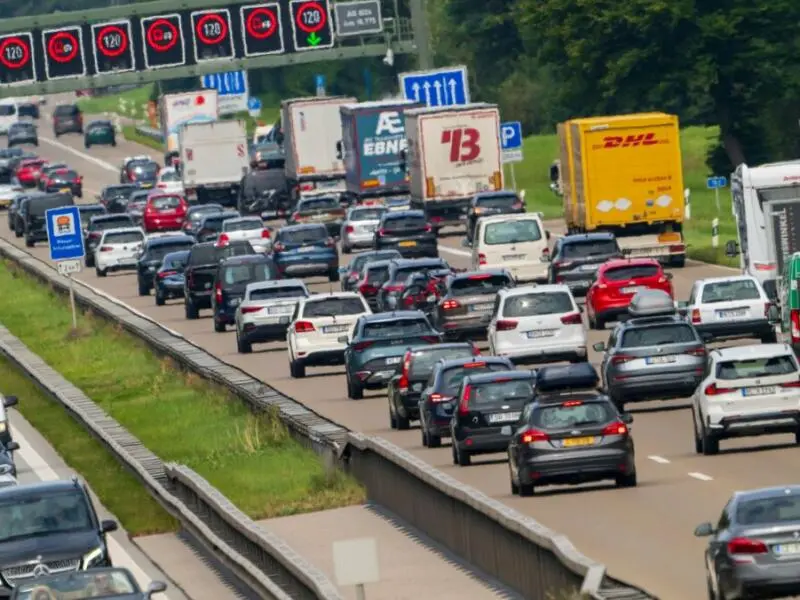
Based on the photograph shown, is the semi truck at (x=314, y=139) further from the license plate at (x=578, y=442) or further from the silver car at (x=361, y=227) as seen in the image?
the license plate at (x=578, y=442)

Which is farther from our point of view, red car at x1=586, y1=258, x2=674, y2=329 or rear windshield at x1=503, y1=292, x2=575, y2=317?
red car at x1=586, y1=258, x2=674, y2=329

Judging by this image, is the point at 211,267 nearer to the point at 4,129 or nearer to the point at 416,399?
the point at 416,399

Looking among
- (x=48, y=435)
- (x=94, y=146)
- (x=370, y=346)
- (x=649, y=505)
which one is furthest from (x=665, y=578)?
(x=94, y=146)

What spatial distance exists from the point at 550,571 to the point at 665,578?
5.78ft

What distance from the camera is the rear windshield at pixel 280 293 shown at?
51.9 meters

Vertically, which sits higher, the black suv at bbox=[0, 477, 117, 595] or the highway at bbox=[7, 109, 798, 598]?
the black suv at bbox=[0, 477, 117, 595]

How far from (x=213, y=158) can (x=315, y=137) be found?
905cm

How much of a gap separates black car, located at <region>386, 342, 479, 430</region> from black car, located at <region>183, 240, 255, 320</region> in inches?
850

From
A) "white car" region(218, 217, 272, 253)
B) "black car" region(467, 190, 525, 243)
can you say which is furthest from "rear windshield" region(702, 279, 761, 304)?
"white car" region(218, 217, 272, 253)

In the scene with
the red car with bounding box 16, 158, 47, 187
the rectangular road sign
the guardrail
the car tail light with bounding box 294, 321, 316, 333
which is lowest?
the guardrail

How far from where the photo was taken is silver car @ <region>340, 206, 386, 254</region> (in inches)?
2997

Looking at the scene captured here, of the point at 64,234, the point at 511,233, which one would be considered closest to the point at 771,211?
the point at 511,233

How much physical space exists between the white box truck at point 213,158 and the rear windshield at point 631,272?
48.6 metres

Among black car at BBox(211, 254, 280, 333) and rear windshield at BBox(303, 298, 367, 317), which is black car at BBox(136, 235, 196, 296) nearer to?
black car at BBox(211, 254, 280, 333)
